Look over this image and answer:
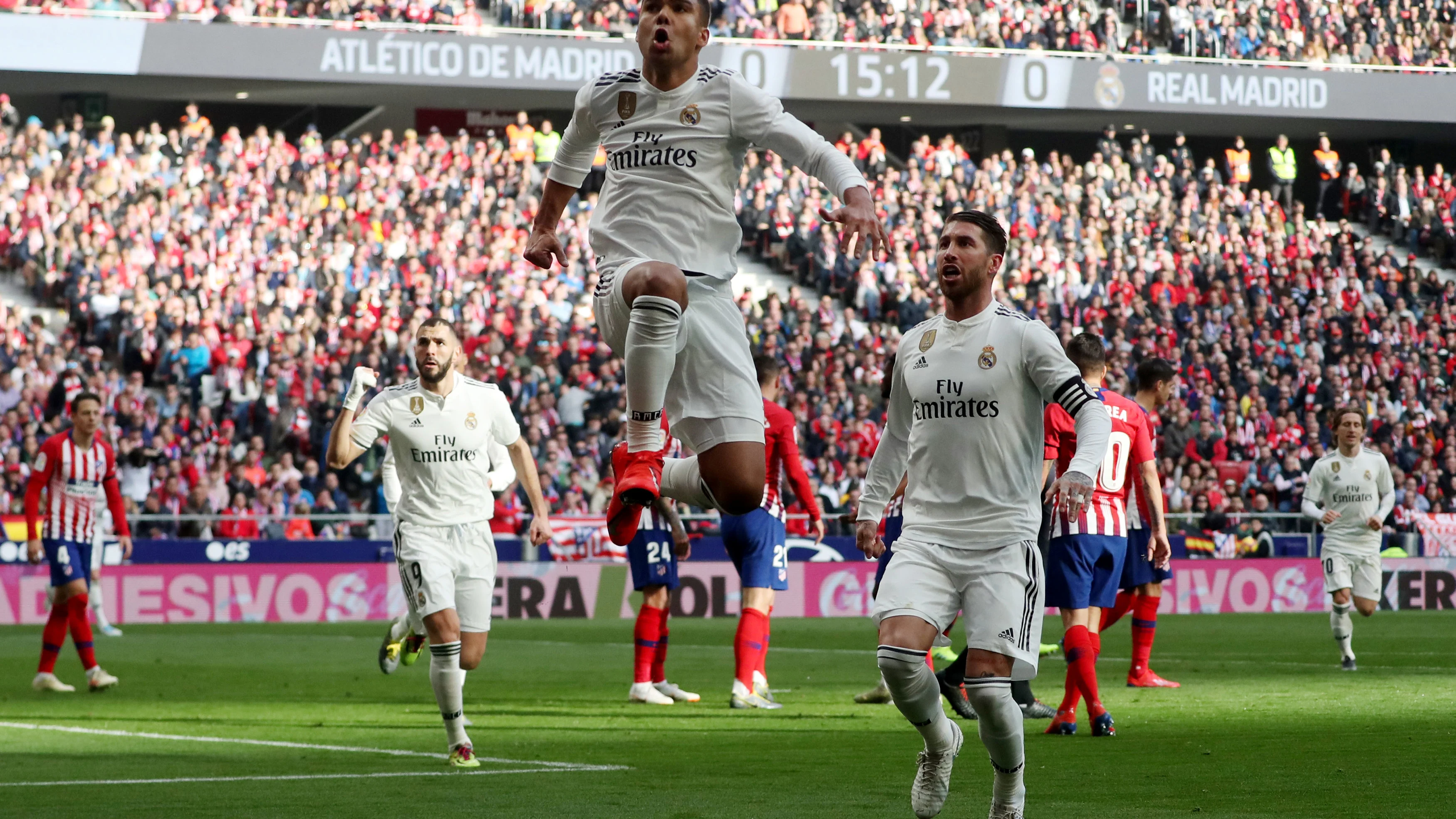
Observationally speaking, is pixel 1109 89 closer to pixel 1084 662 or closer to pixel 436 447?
pixel 1084 662

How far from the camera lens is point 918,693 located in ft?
22.7

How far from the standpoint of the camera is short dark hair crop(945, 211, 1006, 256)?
7.03 metres

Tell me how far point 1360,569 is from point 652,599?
21.9 ft

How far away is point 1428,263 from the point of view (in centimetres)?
3512

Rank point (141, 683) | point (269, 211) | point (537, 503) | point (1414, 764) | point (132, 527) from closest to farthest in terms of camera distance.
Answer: point (1414, 764) < point (537, 503) < point (141, 683) < point (132, 527) < point (269, 211)

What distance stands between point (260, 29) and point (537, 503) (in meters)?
23.5

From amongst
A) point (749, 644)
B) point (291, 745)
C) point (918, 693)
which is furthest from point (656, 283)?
point (749, 644)

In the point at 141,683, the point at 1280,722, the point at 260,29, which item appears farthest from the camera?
the point at 260,29

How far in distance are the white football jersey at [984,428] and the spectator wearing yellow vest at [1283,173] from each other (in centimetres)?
3014

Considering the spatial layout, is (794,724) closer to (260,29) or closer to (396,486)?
(396,486)

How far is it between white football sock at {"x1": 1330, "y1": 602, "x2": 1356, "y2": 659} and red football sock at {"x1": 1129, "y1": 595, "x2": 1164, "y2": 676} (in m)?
2.46

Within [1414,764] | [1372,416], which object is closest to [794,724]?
[1414,764]

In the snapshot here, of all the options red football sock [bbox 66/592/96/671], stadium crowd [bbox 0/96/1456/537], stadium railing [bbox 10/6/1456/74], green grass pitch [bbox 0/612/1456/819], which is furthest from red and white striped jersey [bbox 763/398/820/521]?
stadium railing [bbox 10/6/1456/74]

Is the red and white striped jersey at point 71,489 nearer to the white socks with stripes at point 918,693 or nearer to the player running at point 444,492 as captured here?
the player running at point 444,492
